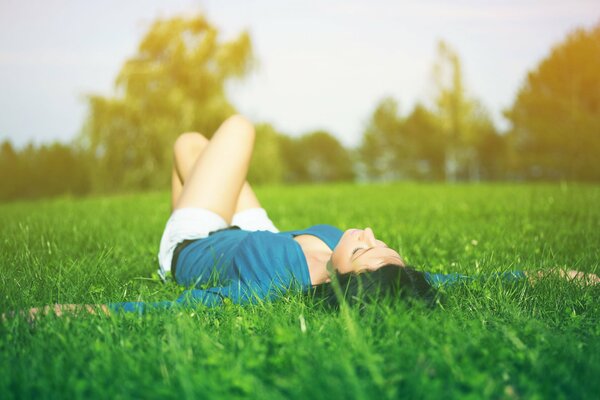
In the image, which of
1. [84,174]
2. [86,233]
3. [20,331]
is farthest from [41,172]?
[20,331]

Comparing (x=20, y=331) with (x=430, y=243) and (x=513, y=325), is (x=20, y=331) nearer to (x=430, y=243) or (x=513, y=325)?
(x=513, y=325)

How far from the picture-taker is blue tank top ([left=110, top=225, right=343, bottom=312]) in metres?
2.66

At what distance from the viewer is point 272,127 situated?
1744 cm

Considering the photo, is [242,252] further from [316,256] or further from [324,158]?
[324,158]

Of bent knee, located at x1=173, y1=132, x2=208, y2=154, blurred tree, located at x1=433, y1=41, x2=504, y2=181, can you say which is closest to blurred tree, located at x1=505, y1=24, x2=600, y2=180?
blurred tree, located at x1=433, y1=41, x2=504, y2=181

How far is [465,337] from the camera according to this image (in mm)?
1983

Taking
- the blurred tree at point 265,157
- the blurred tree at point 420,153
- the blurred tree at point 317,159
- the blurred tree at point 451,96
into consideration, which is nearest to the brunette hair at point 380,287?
the blurred tree at point 265,157

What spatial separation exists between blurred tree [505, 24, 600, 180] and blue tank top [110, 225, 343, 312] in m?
23.7

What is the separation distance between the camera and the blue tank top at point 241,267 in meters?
2.66

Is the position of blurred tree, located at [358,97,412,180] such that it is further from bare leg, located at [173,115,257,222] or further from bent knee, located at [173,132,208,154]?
bare leg, located at [173,115,257,222]

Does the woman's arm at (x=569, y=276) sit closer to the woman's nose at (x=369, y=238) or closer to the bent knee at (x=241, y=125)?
the woman's nose at (x=369, y=238)

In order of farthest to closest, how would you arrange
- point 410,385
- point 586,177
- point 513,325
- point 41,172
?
point 41,172 < point 586,177 < point 513,325 < point 410,385

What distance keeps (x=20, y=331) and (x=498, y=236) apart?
150 inches

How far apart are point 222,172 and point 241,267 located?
3.40 feet
